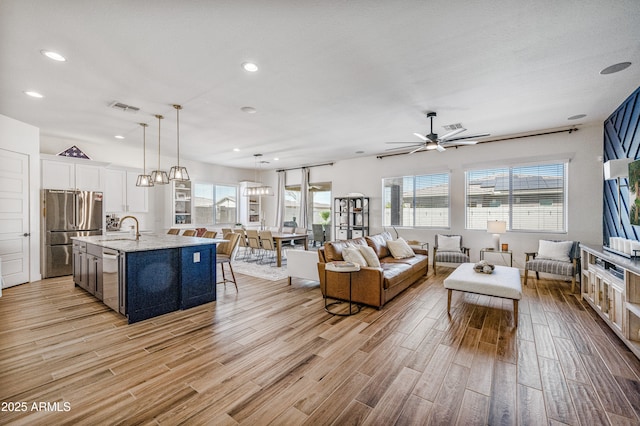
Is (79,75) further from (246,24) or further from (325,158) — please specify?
(325,158)

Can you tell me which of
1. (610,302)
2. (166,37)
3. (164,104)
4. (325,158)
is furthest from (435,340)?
(325,158)

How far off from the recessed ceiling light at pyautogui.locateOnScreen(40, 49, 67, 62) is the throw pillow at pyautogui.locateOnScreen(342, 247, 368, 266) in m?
3.88

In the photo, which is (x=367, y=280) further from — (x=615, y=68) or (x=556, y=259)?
(x=556, y=259)

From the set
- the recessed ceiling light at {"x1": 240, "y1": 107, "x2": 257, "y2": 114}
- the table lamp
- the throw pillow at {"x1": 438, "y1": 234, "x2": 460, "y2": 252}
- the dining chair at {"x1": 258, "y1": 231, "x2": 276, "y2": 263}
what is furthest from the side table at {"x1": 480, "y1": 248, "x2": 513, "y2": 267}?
the recessed ceiling light at {"x1": 240, "y1": 107, "x2": 257, "y2": 114}

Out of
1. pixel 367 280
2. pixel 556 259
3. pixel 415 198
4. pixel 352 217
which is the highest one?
pixel 415 198

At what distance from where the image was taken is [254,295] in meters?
4.29

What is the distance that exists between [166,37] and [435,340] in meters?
3.90

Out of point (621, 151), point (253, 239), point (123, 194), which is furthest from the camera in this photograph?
point (253, 239)

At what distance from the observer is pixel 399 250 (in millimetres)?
5316

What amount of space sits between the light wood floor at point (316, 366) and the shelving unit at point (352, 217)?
405cm

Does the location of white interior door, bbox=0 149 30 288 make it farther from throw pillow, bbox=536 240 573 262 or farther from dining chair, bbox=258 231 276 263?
throw pillow, bbox=536 240 573 262

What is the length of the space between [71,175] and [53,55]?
3873mm

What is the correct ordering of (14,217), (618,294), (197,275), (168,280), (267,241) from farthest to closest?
(267,241), (14,217), (197,275), (168,280), (618,294)

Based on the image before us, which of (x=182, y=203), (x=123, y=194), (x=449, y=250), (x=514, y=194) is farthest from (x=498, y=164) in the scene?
(x=123, y=194)
